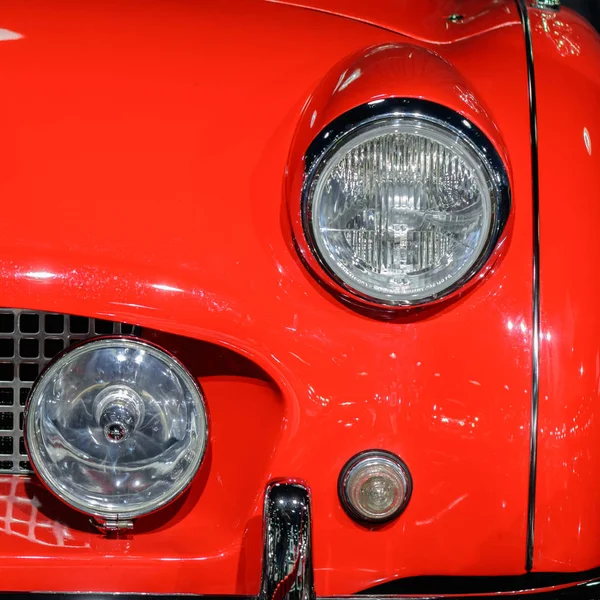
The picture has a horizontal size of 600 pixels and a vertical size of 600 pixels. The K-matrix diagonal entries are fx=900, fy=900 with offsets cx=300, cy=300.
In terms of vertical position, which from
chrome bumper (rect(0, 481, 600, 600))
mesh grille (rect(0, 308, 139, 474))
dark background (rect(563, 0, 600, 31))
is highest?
dark background (rect(563, 0, 600, 31))

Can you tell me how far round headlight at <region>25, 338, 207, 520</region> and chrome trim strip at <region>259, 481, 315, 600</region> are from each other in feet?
0.41

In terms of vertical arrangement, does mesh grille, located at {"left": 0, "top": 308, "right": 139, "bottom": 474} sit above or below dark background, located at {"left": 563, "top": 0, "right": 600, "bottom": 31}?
below

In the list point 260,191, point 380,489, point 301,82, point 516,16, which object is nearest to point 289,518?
point 380,489

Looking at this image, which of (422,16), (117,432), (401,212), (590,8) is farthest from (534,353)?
(590,8)

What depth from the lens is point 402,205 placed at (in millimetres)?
1023

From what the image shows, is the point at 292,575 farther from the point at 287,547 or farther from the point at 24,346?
the point at 24,346

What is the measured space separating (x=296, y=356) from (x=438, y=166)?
0.89ft

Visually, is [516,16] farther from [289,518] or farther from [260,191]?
[289,518]

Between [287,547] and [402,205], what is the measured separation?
399mm

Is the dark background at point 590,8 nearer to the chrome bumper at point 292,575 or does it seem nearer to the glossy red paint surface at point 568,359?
the glossy red paint surface at point 568,359

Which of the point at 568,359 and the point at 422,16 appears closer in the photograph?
the point at 568,359

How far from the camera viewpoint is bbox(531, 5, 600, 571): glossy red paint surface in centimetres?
104

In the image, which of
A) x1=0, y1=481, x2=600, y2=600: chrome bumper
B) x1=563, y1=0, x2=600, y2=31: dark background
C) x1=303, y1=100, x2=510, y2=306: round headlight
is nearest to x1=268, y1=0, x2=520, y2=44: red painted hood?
x1=303, y1=100, x2=510, y2=306: round headlight

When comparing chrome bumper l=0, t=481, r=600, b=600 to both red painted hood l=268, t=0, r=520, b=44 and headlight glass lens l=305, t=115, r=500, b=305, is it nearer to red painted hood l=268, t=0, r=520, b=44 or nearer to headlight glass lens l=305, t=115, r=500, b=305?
headlight glass lens l=305, t=115, r=500, b=305
